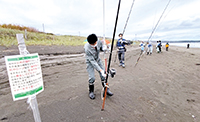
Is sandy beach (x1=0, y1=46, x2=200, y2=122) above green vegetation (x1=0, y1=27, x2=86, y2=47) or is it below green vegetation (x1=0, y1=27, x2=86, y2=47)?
below

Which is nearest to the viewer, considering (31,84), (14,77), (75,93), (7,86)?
(14,77)

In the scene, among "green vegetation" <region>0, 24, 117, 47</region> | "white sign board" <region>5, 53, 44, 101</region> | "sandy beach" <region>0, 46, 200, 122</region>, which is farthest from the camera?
"green vegetation" <region>0, 24, 117, 47</region>

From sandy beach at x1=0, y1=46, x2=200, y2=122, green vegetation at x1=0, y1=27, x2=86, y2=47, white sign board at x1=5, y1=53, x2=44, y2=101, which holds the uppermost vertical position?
green vegetation at x1=0, y1=27, x2=86, y2=47

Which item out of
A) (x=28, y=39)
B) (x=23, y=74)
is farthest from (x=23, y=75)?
(x=28, y=39)

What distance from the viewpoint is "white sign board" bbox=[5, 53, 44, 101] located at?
1146 mm

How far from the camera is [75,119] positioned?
7.41 ft

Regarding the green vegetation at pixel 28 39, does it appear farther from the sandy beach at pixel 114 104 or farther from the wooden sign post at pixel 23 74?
the wooden sign post at pixel 23 74

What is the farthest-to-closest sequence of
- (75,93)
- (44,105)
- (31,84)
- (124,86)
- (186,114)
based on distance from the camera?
1. (124,86)
2. (75,93)
3. (44,105)
4. (186,114)
5. (31,84)

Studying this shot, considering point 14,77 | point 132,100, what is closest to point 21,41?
point 14,77

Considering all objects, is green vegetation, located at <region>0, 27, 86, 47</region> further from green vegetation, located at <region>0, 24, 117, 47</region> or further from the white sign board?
the white sign board

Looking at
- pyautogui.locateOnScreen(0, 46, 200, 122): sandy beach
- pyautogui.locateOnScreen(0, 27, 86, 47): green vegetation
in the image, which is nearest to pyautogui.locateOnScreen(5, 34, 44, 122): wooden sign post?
pyautogui.locateOnScreen(0, 46, 200, 122): sandy beach

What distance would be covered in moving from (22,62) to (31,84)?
31 centimetres

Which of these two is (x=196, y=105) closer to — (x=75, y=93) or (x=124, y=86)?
(x=124, y=86)

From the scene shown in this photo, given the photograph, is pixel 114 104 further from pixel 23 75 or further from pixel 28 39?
pixel 28 39
